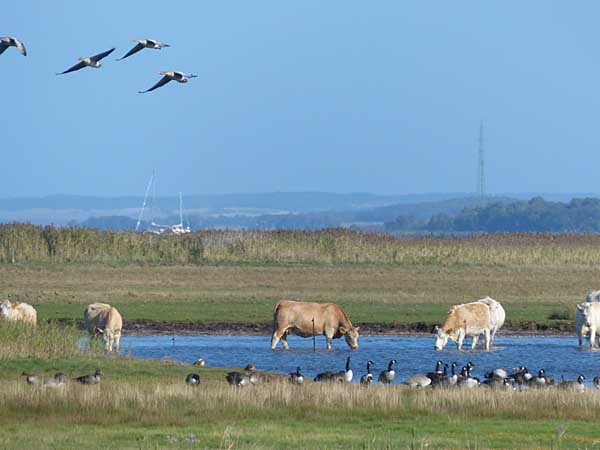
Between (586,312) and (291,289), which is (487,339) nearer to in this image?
(586,312)

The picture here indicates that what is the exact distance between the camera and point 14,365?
76.2 ft

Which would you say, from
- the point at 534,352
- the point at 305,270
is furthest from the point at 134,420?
the point at 305,270

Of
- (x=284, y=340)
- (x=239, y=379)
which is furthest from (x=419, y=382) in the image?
(x=284, y=340)

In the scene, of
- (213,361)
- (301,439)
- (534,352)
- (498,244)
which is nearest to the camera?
(301,439)

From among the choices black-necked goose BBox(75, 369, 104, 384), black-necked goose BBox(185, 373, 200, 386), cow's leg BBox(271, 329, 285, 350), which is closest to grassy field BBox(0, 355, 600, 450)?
black-necked goose BBox(75, 369, 104, 384)

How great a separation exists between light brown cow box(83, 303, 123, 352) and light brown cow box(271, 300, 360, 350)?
4046 millimetres

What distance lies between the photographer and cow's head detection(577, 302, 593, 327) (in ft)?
108

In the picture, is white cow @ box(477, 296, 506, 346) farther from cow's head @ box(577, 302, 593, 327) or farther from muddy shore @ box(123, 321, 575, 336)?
muddy shore @ box(123, 321, 575, 336)

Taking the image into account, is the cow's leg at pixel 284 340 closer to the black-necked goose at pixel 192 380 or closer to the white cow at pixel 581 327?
the white cow at pixel 581 327

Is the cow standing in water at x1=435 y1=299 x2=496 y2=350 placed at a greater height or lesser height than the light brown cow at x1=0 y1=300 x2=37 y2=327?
lesser

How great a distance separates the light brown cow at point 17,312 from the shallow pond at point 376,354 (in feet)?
7.25

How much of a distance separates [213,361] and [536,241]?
39.0 m

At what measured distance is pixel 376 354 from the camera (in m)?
31.1

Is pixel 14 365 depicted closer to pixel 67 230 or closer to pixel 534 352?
pixel 534 352
